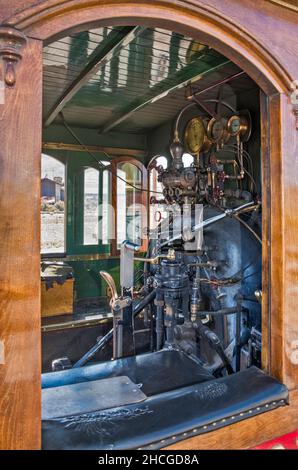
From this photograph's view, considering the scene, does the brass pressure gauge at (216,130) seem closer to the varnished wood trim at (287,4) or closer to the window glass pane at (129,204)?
the varnished wood trim at (287,4)

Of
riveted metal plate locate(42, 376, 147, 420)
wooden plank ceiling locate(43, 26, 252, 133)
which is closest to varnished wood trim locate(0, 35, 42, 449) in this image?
riveted metal plate locate(42, 376, 147, 420)

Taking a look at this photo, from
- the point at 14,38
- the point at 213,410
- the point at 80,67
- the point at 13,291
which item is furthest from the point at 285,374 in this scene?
the point at 80,67

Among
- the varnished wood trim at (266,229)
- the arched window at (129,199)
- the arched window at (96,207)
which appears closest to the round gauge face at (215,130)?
the varnished wood trim at (266,229)

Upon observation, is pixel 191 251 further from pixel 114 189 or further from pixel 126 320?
pixel 114 189

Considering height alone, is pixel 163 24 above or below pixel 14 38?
above

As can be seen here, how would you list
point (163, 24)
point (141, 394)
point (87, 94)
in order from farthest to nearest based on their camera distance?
point (87, 94), point (141, 394), point (163, 24)

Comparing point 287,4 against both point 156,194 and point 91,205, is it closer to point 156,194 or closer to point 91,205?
point 156,194

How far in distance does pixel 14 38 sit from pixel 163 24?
2.03 ft

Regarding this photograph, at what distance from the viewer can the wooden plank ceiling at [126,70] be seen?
8.76ft

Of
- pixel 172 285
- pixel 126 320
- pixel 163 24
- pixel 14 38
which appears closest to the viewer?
pixel 14 38

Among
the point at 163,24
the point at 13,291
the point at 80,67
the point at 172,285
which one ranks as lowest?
the point at 172,285

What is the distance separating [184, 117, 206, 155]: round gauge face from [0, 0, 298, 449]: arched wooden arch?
2.65 m

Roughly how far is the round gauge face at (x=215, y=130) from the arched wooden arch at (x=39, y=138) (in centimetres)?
217
